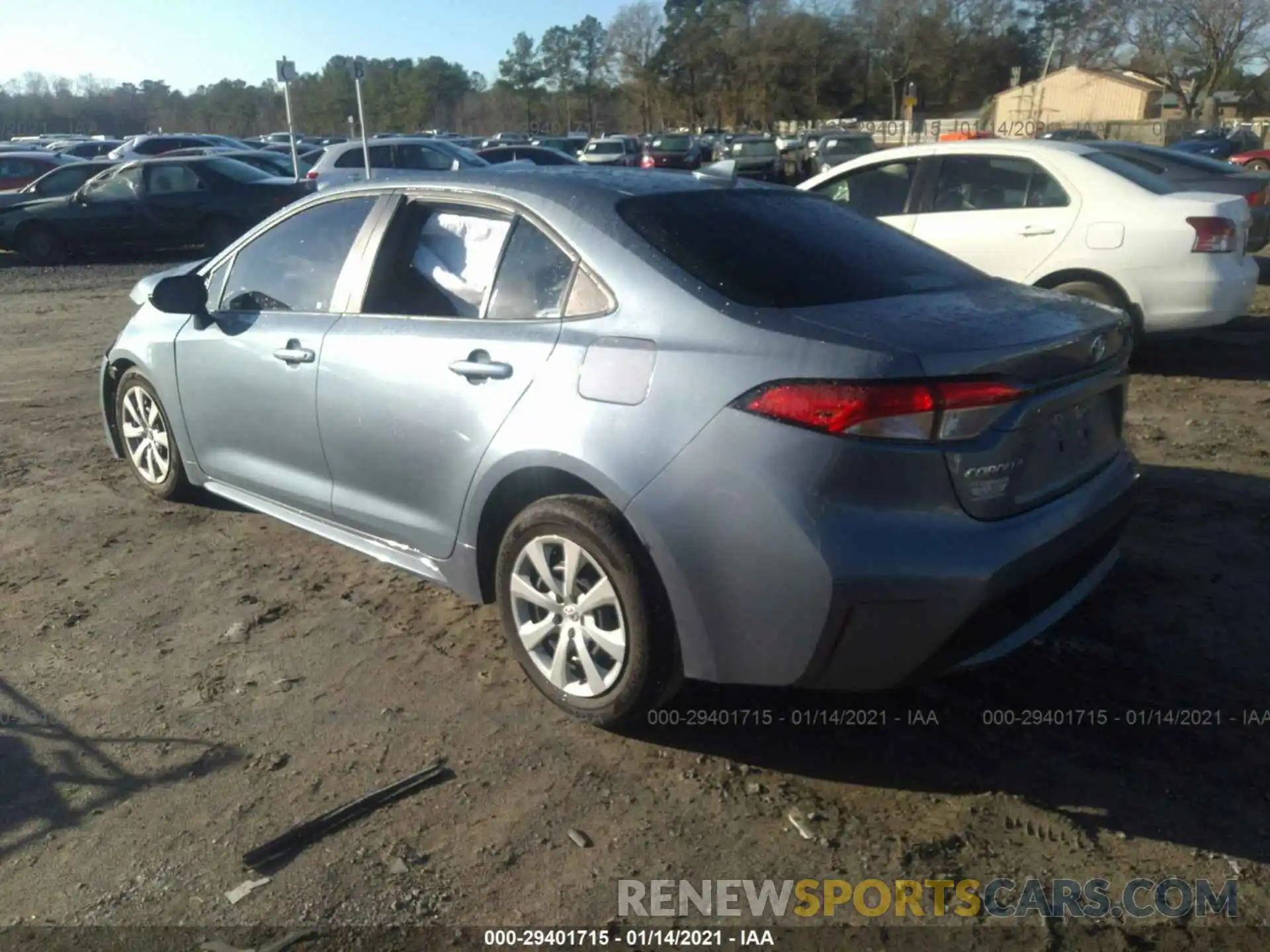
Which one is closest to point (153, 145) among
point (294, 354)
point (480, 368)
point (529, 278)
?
point (294, 354)

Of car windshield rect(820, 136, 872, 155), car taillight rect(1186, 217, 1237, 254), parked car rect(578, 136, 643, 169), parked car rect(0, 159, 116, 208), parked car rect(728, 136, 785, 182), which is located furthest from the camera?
parked car rect(578, 136, 643, 169)

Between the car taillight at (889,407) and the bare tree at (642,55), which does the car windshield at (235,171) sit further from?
the bare tree at (642,55)

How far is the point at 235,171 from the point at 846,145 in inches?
626

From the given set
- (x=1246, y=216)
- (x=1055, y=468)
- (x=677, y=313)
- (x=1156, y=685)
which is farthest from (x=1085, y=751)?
(x=1246, y=216)

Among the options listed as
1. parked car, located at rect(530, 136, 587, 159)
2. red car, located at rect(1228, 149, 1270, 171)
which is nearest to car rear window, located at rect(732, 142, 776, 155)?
parked car, located at rect(530, 136, 587, 159)

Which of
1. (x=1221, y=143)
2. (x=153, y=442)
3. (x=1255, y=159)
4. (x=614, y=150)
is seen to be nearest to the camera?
(x=153, y=442)

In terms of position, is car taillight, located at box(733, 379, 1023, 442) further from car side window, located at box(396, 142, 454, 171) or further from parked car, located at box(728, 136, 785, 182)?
parked car, located at box(728, 136, 785, 182)

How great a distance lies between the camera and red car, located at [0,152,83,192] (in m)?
22.0

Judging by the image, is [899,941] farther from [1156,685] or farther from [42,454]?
[42,454]

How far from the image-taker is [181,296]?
4.86 metres

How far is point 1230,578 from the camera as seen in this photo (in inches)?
172

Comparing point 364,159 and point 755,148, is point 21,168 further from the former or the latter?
point 755,148

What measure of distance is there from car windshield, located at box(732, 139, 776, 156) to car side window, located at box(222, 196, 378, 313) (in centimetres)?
2930

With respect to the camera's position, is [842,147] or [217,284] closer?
[217,284]
